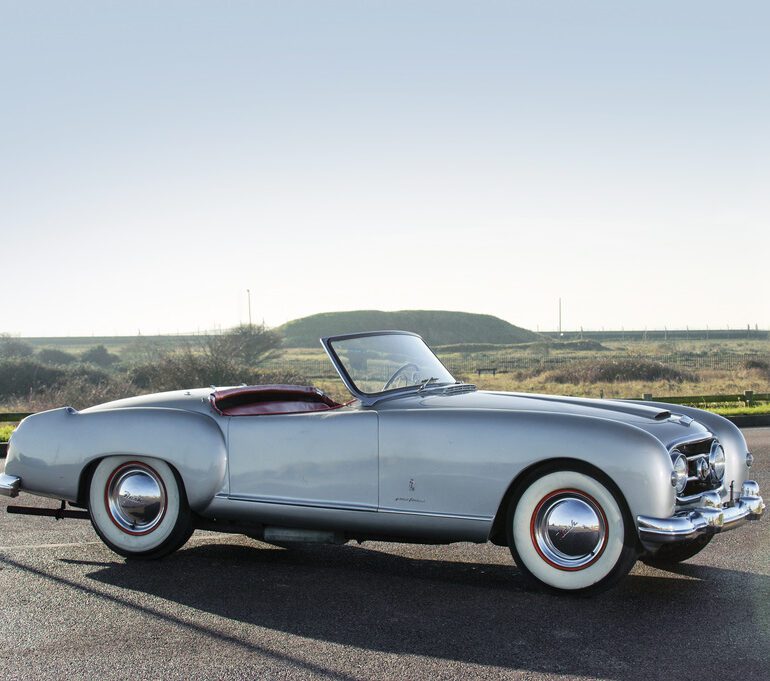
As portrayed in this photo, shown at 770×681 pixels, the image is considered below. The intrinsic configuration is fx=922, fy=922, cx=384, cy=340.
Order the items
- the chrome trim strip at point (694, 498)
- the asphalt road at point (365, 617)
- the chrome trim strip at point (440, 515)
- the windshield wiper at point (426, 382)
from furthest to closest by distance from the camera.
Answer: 1. the windshield wiper at point (426, 382)
2. the chrome trim strip at point (440, 515)
3. the chrome trim strip at point (694, 498)
4. the asphalt road at point (365, 617)

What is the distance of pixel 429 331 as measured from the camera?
157875 mm

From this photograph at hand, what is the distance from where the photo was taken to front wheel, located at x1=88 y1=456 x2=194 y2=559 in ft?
19.9

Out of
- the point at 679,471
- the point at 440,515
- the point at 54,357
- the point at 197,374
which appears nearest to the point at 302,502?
the point at 440,515

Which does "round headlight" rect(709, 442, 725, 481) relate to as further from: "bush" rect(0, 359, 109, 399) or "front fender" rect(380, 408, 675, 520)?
"bush" rect(0, 359, 109, 399)

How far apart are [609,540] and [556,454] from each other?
0.53 metres

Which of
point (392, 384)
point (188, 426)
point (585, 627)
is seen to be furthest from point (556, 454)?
point (188, 426)

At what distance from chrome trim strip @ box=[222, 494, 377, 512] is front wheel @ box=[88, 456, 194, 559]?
37 centimetres

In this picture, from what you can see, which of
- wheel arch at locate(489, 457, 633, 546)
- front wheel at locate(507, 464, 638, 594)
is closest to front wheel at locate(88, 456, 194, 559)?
wheel arch at locate(489, 457, 633, 546)

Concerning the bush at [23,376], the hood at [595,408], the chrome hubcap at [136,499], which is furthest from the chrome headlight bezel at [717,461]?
the bush at [23,376]

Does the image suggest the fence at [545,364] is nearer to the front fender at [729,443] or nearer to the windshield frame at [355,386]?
the windshield frame at [355,386]

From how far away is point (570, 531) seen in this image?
4980mm

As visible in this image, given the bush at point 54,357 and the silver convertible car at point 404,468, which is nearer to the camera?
the silver convertible car at point 404,468

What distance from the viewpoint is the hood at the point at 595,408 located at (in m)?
5.28

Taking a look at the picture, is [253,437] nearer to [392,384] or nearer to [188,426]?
[188,426]
